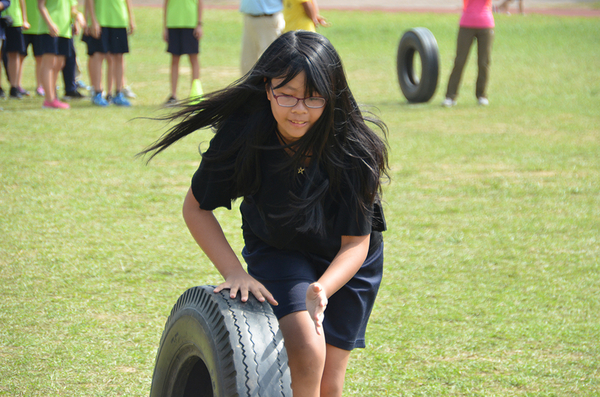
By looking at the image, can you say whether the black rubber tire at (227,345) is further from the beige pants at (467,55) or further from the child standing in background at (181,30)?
the beige pants at (467,55)

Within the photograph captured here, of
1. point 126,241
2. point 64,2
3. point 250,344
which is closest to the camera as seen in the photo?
point 250,344

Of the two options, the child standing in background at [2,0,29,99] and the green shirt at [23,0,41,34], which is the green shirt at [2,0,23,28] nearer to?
the child standing in background at [2,0,29,99]

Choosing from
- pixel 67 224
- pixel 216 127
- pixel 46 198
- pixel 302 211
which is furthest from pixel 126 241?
pixel 302 211

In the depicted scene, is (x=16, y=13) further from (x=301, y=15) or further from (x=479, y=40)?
(x=479, y=40)

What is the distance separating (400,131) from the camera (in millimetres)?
7727

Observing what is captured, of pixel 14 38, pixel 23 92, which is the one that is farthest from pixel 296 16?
pixel 23 92

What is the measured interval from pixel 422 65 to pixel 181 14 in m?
3.63

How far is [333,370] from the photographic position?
224 centimetres

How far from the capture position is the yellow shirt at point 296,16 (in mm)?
7992

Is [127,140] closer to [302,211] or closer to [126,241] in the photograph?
[126,241]

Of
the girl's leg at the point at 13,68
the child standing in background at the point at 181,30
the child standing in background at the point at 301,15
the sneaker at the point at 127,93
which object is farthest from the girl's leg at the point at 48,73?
the child standing in background at the point at 301,15

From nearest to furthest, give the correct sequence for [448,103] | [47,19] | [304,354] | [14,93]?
[304,354] < [47,19] < [14,93] < [448,103]

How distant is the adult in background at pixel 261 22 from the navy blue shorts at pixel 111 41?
1.59 meters

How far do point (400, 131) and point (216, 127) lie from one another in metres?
5.65
